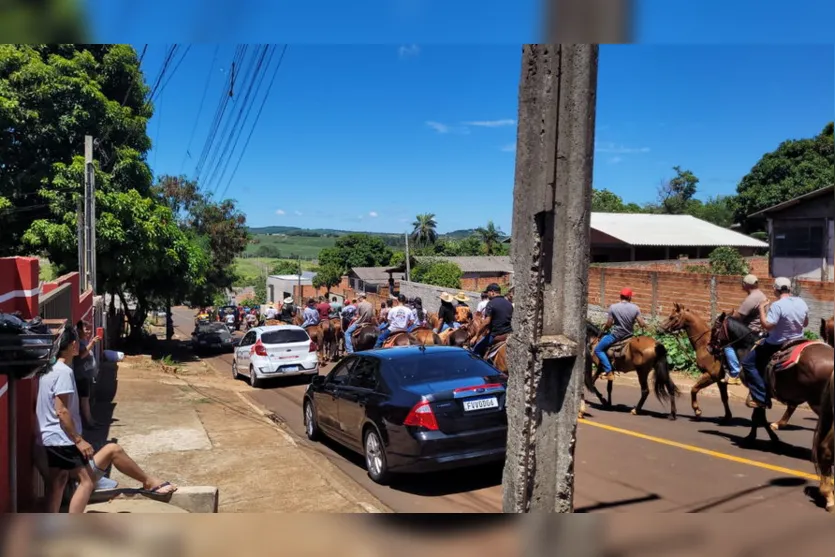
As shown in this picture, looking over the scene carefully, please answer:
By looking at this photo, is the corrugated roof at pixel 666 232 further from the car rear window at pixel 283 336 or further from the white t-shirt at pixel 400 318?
the car rear window at pixel 283 336

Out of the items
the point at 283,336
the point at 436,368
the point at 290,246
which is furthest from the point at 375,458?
the point at 290,246

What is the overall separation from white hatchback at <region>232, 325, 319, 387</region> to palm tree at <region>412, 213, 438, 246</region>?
69.1m

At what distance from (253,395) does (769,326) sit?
35.1 ft

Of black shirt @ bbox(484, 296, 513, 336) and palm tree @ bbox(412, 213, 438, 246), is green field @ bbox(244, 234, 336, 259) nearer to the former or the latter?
palm tree @ bbox(412, 213, 438, 246)

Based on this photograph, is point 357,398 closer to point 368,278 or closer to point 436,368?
point 436,368

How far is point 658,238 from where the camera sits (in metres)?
28.9

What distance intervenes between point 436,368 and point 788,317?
4.03 meters

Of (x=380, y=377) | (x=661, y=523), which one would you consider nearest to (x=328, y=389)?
(x=380, y=377)

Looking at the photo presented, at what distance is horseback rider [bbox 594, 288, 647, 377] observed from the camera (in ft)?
35.9

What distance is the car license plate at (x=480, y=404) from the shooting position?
696 centimetres

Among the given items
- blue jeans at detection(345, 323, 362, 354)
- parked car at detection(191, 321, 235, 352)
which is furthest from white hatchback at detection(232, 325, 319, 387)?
parked car at detection(191, 321, 235, 352)

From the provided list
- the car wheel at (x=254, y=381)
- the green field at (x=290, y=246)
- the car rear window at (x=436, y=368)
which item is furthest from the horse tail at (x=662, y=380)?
the green field at (x=290, y=246)

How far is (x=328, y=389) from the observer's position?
29.7 ft

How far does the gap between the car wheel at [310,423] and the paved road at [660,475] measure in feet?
0.75
